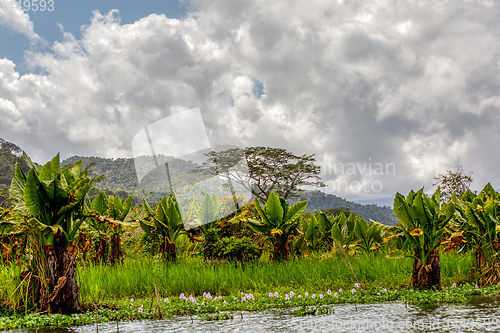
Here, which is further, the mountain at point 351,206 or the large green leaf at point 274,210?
the mountain at point 351,206

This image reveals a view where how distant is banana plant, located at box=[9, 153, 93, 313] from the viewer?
440 cm

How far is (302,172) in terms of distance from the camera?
120 feet

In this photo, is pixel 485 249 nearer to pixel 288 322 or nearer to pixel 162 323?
pixel 288 322

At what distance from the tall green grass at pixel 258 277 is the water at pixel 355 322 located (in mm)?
1549

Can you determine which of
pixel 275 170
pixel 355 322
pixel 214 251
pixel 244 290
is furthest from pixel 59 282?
pixel 275 170

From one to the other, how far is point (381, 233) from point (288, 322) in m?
5.89

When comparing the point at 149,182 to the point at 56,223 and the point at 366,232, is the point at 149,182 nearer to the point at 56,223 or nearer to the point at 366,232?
the point at 366,232

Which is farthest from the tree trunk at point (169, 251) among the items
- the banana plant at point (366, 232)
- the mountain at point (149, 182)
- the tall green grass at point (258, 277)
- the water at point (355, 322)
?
the banana plant at point (366, 232)

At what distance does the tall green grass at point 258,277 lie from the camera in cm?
621

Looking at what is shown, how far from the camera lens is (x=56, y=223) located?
4574 mm

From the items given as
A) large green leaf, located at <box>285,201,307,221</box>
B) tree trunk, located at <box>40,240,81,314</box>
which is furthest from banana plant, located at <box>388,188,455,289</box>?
tree trunk, located at <box>40,240,81,314</box>

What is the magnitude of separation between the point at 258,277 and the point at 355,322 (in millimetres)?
3002

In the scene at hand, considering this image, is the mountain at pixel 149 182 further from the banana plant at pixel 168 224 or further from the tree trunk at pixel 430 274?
the tree trunk at pixel 430 274

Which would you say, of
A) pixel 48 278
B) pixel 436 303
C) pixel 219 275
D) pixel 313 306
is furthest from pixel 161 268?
pixel 436 303
